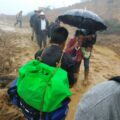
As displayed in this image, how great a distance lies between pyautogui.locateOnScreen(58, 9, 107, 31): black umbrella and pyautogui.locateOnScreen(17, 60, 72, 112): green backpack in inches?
184

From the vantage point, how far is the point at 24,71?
3752mm

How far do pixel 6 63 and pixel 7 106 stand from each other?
4658mm

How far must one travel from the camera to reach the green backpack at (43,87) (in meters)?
3.51

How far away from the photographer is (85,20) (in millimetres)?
8359

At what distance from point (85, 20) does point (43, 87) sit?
5020 mm

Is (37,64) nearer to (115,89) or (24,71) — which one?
(24,71)

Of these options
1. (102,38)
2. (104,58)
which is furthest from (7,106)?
(102,38)

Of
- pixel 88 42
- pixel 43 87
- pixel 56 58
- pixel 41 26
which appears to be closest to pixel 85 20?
pixel 88 42

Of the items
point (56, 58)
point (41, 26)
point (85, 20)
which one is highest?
point (56, 58)

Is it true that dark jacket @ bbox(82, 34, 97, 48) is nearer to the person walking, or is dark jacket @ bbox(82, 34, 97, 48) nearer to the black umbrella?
the black umbrella

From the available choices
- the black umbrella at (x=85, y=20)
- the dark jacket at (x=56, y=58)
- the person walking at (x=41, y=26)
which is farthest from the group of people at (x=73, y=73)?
the person walking at (x=41, y=26)

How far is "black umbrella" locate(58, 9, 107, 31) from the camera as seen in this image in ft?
27.2

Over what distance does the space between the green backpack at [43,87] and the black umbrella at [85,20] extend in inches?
184

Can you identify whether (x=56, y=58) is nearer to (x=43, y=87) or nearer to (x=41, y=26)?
(x=43, y=87)
